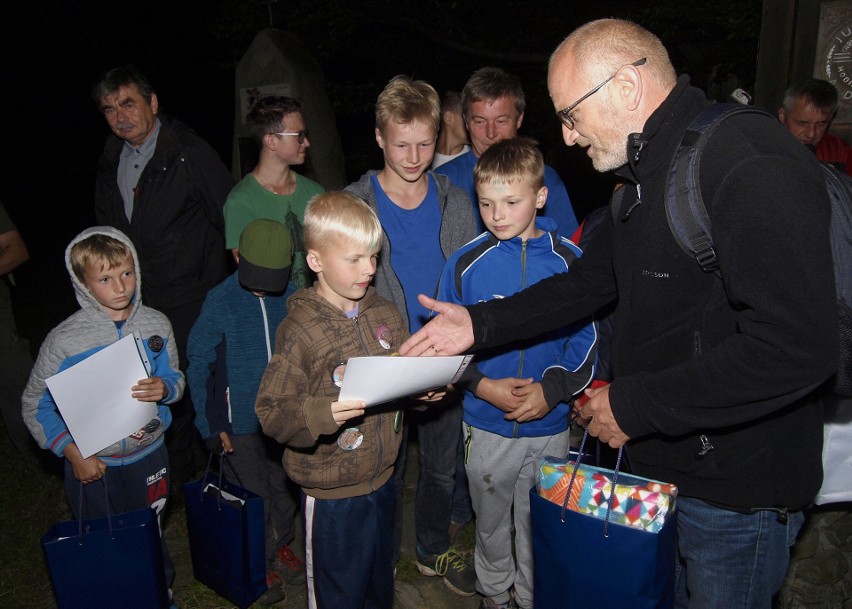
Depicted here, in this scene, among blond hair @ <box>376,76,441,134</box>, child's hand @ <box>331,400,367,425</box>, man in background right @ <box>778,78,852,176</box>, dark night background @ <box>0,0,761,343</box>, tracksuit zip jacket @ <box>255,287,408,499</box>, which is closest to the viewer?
child's hand @ <box>331,400,367,425</box>

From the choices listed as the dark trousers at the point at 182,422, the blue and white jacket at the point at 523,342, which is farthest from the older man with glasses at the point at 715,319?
the dark trousers at the point at 182,422

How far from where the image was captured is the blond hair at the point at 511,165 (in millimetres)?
2914

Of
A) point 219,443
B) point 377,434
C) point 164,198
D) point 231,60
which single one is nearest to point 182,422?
point 219,443

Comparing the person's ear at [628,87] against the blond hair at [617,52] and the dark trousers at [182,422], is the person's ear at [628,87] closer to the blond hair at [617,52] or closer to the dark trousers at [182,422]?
the blond hair at [617,52]

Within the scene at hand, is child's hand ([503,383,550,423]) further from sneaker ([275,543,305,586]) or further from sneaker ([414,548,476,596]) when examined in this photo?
sneaker ([275,543,305,586])

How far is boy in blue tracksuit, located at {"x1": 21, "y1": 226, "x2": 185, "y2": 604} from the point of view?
2.95 metres

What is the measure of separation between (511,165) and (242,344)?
1.54 m

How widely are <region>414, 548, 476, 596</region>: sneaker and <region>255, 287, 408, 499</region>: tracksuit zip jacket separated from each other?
1051 millimetres

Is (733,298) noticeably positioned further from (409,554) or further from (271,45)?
(271,45)

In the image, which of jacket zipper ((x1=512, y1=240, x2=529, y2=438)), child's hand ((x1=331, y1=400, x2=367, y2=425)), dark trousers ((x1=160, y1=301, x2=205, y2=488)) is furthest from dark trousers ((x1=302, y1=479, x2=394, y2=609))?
dark trousers ((x1=160, y1=301, x2=205, y2=488))

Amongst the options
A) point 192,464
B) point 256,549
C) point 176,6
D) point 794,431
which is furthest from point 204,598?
point 176,6

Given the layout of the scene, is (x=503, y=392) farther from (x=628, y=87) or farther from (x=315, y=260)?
(x=628, y=87)

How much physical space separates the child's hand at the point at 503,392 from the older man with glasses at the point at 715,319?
693 mm

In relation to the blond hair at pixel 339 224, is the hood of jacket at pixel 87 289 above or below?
below
